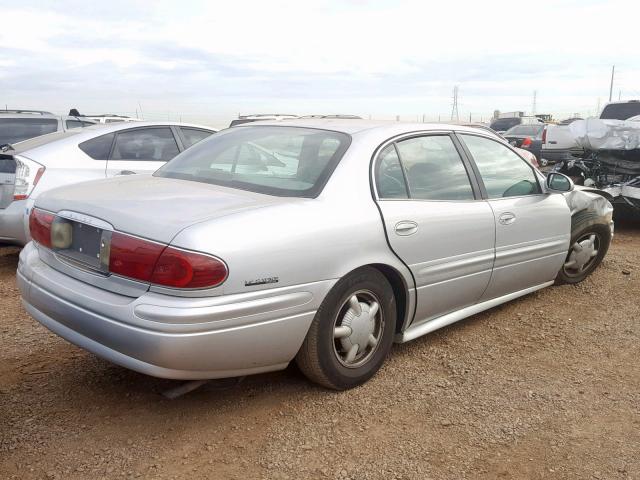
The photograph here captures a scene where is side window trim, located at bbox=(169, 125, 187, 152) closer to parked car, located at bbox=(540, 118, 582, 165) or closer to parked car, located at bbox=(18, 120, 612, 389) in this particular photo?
parked car, located at bbox=(18, 120, 612, 389)

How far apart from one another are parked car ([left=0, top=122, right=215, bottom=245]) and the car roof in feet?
7.96

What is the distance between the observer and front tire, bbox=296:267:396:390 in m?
3.09

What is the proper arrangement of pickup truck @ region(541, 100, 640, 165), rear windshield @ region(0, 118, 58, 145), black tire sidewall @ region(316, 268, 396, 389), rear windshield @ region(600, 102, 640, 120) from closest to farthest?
1. black tire sidewall @ region(316, 268, 396, 389)
2. rear windshield @ region(0, 118, 58, 145)
3. rear windshield @ region(600, 102, 640, 120)
4. pickup truck @ region(541, 100, 640, 165)

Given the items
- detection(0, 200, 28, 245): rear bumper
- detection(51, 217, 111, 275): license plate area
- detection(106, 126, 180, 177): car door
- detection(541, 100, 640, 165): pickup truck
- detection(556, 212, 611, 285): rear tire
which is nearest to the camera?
detection(51, 217, 111, 275): license plate area

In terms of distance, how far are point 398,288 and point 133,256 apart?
151 centimetres

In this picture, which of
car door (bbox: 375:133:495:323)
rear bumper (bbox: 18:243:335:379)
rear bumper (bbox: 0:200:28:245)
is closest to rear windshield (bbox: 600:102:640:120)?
car door (bbox: 375:133:495:323)

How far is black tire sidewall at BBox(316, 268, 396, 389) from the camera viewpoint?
3088 millimetres

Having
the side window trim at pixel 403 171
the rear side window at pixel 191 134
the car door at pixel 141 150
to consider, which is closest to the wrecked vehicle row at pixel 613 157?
the rear side window at pixel 191 134

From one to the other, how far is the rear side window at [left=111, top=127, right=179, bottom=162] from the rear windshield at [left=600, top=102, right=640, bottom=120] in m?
8.70

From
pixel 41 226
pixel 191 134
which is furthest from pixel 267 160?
pixel 191 134

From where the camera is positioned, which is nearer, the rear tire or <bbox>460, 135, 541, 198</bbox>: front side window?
<bbox>460, 135, 541, 198</bbox>: front side window

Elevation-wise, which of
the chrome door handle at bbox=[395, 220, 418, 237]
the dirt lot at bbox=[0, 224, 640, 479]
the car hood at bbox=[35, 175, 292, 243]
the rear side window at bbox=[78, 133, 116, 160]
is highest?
the rear side window at bbox=[78, 133, 116, 160]

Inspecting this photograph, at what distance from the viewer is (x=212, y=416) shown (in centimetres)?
308

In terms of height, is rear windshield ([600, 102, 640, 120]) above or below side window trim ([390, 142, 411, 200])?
above
